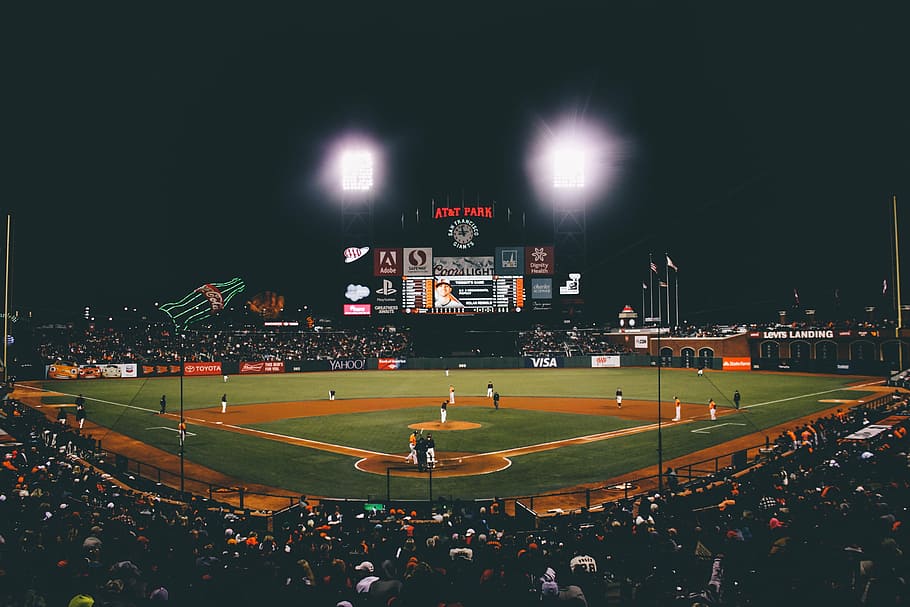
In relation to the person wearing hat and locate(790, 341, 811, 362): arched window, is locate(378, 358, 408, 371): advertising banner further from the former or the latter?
locate(790, 341, 811, 362): arched window

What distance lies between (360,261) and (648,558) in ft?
227

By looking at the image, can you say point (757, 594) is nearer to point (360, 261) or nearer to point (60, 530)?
point (60, 530)

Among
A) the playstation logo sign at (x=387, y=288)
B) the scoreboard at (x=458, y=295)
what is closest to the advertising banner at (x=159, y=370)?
the playstation logo sign at (x=387, y=288)

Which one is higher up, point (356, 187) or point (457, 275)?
point (356, 187)

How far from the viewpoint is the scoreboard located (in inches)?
2889

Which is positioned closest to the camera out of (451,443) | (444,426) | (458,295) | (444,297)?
(451,443)

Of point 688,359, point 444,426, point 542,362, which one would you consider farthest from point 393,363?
point 444,426

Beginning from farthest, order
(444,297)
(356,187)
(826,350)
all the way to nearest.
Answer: (356,187)
(444,297)
(826,350)

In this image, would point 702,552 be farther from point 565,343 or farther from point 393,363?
point 565,343

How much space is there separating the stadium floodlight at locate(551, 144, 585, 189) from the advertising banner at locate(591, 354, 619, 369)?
20561 millimetres

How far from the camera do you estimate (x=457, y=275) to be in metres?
73.9

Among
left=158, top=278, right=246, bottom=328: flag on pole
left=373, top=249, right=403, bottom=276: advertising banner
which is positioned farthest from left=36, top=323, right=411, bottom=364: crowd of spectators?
left=373, top=249, right=403, bottom=276: advertising banner

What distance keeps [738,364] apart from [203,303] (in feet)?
211

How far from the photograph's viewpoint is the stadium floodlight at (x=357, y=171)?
259 ft
